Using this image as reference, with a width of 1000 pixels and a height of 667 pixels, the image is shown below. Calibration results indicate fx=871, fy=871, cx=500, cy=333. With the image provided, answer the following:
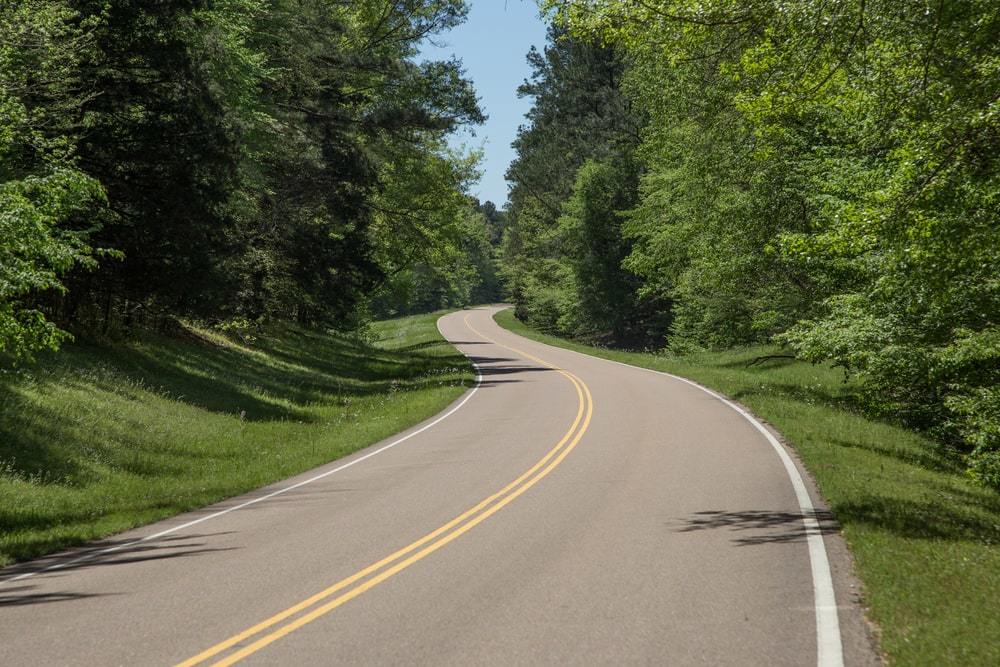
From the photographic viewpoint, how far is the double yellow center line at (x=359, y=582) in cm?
644

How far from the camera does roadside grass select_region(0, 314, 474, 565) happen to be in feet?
40.9

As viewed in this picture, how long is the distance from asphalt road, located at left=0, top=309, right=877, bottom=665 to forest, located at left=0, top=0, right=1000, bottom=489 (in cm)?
380

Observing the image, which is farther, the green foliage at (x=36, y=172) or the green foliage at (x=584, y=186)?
the green foliage at (x=584, y=186)

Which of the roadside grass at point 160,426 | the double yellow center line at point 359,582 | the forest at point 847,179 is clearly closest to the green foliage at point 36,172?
the roadside grass at point 160,426

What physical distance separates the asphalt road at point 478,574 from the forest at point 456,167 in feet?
12.5

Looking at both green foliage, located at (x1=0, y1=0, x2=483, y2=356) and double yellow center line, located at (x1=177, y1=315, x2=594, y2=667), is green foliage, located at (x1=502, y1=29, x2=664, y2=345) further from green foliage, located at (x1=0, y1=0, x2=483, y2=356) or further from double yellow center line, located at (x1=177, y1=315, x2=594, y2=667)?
double yellow center line, located at (x1=177, y1=315, x2=594, y2=667)

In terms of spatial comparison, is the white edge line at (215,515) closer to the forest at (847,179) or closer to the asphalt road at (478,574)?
the asphalt road at (478,574)

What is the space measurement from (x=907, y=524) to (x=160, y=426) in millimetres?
14011

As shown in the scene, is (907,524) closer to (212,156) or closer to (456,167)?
(212,156)

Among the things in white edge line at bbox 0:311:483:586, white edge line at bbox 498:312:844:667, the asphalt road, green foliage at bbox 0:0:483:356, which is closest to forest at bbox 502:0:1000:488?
white edge line at bbox 498:312:844:667

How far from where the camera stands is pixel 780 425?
19.1 metres

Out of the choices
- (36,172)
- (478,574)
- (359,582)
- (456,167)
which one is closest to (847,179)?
(478,574)

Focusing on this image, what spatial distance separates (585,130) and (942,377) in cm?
4292

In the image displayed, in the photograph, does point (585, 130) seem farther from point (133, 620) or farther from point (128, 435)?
point (133, 620)
